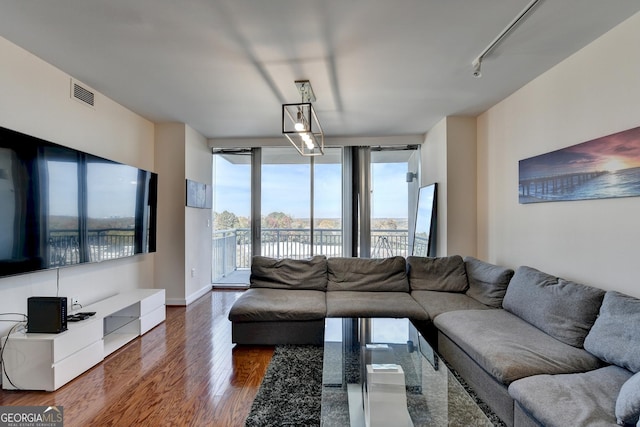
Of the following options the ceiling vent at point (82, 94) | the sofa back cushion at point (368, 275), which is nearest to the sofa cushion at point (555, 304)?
the sofa back cushion at point (368, 275)

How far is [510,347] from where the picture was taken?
1.79 metres

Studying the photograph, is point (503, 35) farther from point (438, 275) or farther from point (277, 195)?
point (277, 195)

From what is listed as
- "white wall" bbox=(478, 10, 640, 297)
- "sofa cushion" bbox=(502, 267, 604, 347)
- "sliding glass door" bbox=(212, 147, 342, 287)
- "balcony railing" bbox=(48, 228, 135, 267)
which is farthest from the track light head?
"balcony railing" bbox=(48, 228, 135, 267)

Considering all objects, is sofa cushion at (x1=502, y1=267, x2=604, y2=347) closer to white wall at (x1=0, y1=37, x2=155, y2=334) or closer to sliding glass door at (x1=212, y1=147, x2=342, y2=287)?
sliding glass door at (x1=212, y1=147, x2=342, y2=287)

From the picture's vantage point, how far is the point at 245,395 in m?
2.00

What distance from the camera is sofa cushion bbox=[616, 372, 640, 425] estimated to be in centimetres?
116

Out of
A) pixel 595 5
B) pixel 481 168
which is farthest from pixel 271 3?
pixel 481 168

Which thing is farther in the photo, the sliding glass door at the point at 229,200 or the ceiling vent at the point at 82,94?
the sliding glass door at the point at 229,200

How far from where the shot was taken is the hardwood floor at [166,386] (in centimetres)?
179

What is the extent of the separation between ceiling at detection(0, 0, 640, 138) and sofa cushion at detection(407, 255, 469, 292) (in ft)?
6.11

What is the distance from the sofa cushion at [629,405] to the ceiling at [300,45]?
2083 mm

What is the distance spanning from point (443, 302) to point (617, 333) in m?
1.26

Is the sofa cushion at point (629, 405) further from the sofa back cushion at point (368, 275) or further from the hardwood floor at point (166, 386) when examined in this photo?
the sofa back cushion at point (368, 275)

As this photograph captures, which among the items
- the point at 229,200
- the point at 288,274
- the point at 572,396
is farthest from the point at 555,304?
the point at 229,200
